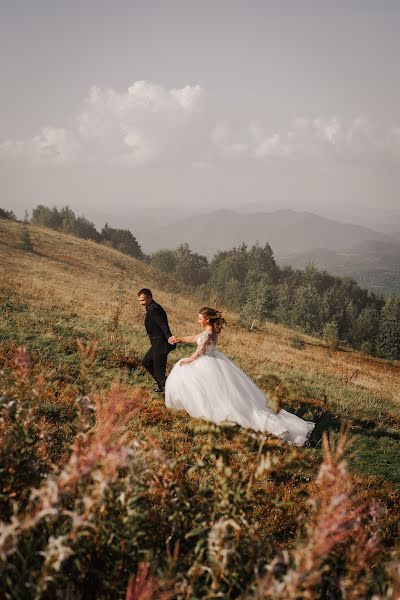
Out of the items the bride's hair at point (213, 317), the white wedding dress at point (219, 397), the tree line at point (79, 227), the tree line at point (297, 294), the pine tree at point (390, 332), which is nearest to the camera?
the white wedding dress at point (219, 397)

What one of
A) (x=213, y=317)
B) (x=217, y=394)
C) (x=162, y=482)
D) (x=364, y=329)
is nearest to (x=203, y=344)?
(x=213, y=317)

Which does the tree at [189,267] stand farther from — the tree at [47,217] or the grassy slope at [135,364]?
the grassy slope at [135,364]

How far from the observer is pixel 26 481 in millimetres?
3604

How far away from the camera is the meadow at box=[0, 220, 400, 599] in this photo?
2.88m

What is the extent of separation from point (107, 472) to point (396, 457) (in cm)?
866

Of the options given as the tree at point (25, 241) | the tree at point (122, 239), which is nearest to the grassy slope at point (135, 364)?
the tree at point (25, 241)

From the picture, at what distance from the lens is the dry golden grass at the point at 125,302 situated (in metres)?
19.4

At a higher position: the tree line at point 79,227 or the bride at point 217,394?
the tree line at point 79,227

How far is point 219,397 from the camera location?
8.49 metres

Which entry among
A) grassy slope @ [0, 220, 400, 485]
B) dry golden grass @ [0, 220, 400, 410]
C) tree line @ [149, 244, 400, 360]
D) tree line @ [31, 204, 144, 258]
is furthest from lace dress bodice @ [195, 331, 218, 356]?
tree line @ [31, 204, 144, 258]

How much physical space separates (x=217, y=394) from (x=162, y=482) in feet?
15.5

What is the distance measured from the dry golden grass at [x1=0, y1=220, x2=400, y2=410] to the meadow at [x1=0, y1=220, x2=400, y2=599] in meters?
0.44

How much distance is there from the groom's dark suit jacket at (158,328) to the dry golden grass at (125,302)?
4.51m

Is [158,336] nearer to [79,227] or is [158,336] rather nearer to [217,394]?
[217,394]
